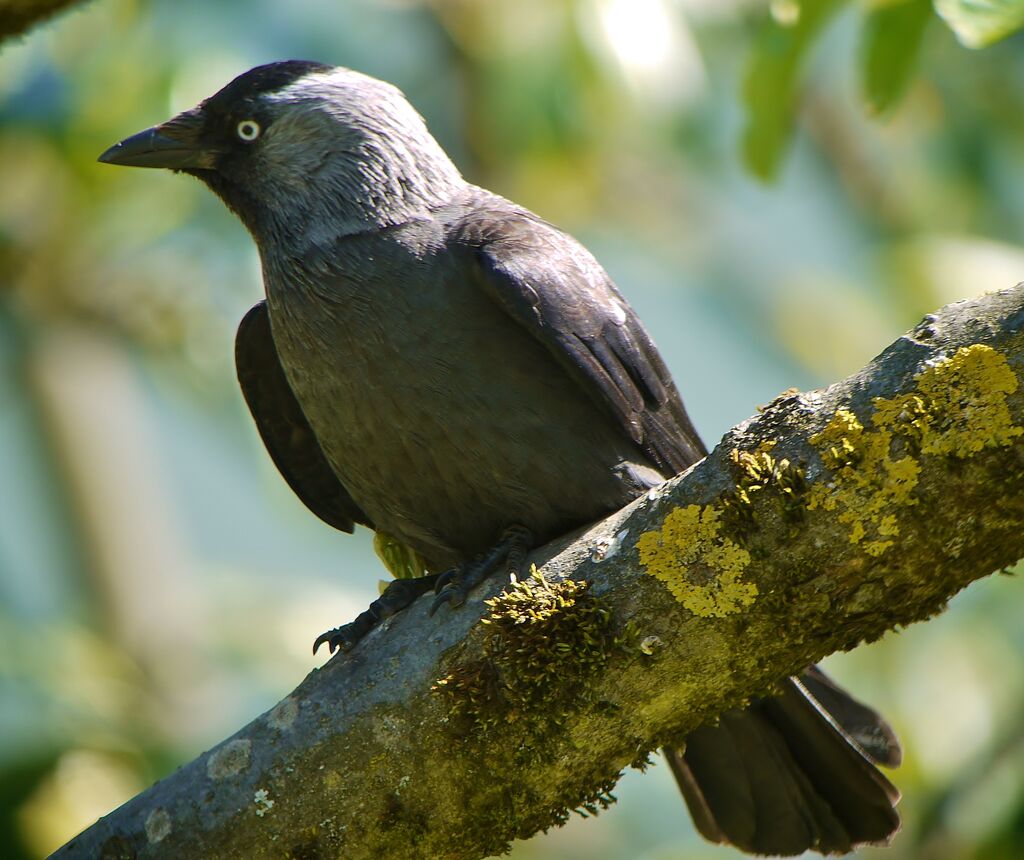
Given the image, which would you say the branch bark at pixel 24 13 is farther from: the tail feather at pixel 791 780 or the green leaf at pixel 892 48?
the tail feather at pixel 791 780

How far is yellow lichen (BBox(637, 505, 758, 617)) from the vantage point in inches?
114

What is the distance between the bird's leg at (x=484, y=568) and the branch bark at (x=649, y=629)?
17cm

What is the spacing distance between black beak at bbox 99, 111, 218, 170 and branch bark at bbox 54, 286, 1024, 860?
2.37 meters

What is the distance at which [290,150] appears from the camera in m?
4.79

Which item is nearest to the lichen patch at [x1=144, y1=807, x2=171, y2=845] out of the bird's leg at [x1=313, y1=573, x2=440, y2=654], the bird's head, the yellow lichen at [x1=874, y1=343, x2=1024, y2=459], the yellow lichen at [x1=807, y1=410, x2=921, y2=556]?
the bird's leg at [x1=313, y1=573, x2=440, y2=654]

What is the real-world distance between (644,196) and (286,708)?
7.57 metres

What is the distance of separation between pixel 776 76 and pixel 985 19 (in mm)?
770

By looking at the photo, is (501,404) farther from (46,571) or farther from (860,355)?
A: (46,571)

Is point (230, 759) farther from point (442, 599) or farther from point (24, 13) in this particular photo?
point (24, 13)

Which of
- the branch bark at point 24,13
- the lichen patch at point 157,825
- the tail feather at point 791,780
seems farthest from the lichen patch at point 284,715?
the branch bark at point 24,13

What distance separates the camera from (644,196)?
10.2 metres

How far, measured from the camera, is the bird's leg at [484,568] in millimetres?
3387

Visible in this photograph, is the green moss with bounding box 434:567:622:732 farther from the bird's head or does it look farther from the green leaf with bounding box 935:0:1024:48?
the bird's head

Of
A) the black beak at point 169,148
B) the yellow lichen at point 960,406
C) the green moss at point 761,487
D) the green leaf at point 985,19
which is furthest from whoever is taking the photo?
the black beak at point 169,148
